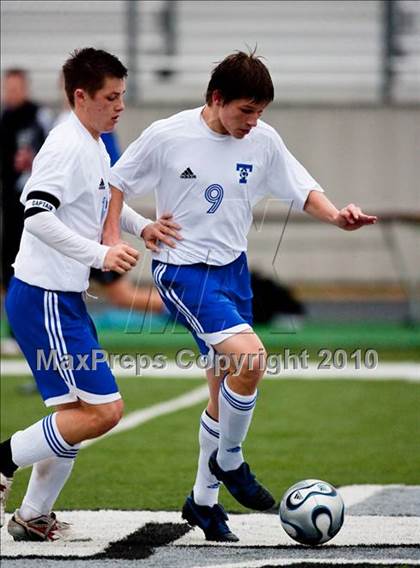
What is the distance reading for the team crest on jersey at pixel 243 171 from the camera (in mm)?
5910

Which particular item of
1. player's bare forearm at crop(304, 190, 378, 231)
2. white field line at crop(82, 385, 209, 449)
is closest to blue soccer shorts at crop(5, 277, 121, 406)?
player's bare forearm at crop(304, 190, 378, 231)

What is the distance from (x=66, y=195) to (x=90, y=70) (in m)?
0.57

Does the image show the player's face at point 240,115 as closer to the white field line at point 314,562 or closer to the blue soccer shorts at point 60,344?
the blue soccer shorts at point 60,344

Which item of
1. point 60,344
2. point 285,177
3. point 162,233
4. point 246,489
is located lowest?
point 246,489

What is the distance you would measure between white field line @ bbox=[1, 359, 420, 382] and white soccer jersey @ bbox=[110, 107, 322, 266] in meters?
5.84

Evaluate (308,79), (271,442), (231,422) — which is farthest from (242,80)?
(308,79)

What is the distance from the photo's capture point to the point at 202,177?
5.88 meters

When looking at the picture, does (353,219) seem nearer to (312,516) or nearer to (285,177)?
(285,177)

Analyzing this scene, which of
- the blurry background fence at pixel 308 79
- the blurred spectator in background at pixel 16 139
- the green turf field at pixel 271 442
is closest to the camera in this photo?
the green turf field at pixel 271 442

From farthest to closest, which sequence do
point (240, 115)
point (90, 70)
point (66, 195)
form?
1. point (240, 115)
2. point (90, 70)
3. point (66, 195)

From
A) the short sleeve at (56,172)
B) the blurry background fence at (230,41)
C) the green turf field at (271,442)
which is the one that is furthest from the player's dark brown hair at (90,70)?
the blurry background fence at (230,41)

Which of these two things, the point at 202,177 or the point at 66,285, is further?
the point at 202,177

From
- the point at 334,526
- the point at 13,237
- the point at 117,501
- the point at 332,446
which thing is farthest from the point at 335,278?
the point at 334,526

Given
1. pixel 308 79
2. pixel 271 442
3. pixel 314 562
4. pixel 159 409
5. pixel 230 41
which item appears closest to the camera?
pixel 314 562
